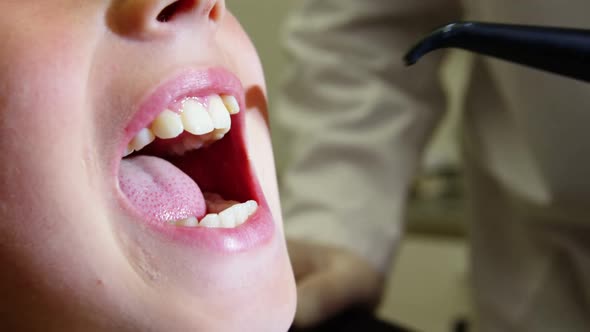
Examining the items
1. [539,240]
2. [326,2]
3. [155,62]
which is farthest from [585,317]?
[155,62]

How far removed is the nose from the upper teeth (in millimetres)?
46

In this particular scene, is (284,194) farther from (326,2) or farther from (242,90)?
(242,90)

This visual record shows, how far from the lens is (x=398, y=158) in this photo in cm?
96

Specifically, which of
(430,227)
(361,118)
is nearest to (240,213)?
(361,118)

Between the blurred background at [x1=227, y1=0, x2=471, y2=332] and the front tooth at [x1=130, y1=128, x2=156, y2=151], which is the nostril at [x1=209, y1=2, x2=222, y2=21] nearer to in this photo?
the front tooth at [x1=130, y1=128, x2=156, y2=151]

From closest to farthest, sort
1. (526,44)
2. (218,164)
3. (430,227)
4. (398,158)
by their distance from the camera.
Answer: (526,44) → (218,164) → (398,158) → (430,227)

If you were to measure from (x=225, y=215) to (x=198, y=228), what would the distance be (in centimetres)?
3

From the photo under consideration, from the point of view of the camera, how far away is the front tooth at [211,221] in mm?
424

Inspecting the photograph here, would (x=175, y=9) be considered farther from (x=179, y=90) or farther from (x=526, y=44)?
(x=526, y=44)

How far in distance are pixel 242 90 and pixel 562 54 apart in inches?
7.8

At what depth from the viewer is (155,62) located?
0.40 m

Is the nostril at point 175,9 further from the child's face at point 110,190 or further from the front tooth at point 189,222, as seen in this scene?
the front tooth at point 189,222

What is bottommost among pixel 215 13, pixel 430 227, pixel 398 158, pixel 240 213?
pixel 430 227

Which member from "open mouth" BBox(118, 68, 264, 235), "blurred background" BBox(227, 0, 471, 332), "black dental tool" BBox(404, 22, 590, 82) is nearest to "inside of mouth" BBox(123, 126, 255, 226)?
"open mouth" BBox(118, 68, 264, 235)
